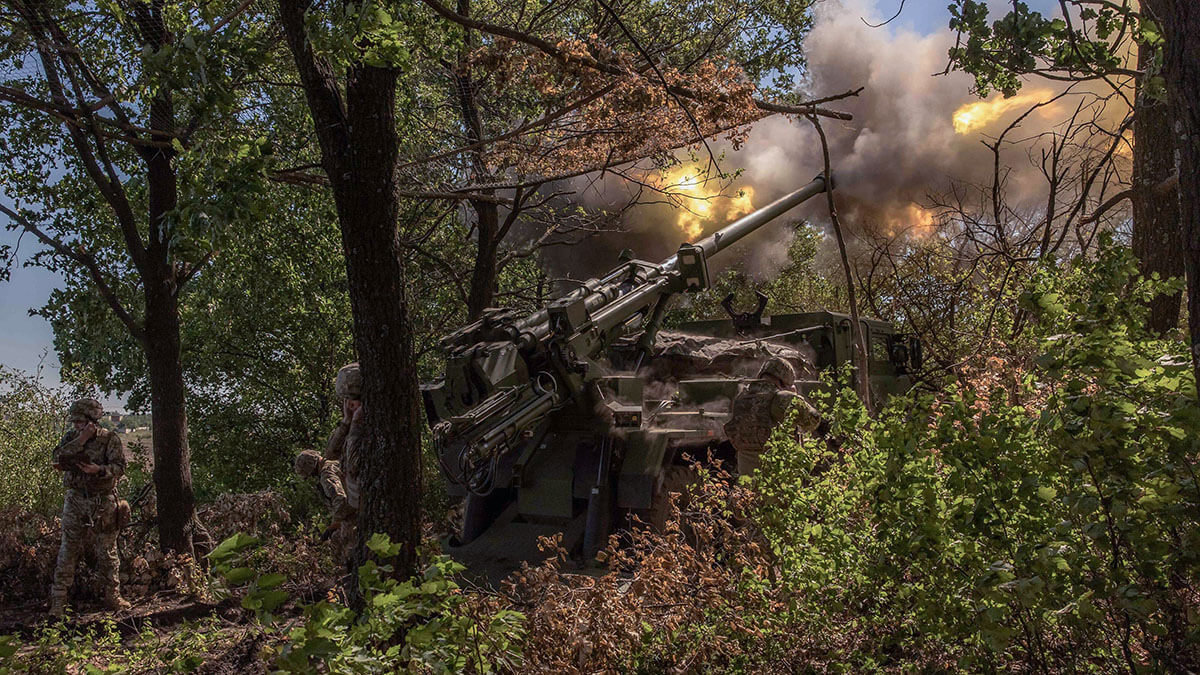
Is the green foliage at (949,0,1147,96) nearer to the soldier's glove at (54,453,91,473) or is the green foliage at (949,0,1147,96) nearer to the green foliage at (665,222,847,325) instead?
the soldier's glove at (54,453,91,473)

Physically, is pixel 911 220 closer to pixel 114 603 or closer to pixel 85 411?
pixel 85 411

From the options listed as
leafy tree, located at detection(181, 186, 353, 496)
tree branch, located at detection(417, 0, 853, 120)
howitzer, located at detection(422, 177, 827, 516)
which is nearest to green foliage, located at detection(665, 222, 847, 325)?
leafy tree, located at detection(181, 186, 353, 496)

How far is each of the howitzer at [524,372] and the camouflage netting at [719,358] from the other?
67cm

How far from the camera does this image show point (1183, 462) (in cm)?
316

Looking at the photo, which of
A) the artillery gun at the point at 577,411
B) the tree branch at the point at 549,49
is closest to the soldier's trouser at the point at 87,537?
the artillery gun at the point at 577,411

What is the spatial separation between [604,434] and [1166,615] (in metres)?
5.63

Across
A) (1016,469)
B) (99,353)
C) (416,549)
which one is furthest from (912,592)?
(99,353)

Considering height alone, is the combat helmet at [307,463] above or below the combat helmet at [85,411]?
below

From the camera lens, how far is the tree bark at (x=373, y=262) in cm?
515

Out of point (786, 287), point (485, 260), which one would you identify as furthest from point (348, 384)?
point (786, 287)

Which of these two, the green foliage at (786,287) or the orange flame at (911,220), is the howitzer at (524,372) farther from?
the green foliage at (786,287)

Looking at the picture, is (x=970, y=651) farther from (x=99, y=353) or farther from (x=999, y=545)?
(x=99, y=353)

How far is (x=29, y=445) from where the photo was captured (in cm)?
1358

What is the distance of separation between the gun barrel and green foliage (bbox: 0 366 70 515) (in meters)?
9.35
